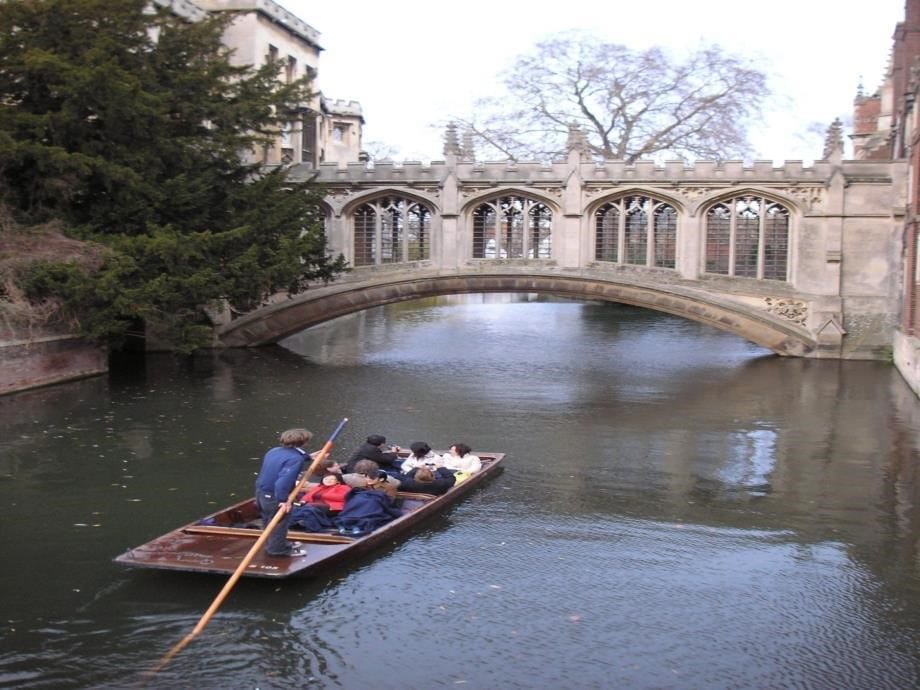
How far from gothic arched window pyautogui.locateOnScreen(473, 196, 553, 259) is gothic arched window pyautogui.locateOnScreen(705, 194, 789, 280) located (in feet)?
13.7

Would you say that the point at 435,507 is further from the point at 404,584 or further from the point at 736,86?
the point at 736,86

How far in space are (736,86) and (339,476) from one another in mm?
28316

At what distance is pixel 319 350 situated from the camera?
92.4ft

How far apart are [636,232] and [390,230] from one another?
20.9ft

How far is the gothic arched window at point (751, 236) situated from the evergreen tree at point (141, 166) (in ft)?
32.5

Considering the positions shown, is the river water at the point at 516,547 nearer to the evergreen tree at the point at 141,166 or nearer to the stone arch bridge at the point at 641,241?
the evergreen tree at the point at 141,166

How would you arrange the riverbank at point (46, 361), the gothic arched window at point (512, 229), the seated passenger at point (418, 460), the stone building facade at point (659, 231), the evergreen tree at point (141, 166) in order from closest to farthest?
the seated passenger at point (418, 460) < the riverbank at point (46, 361) < the evergreen tree at point (141, 166) < the stone building facade at point (659, 231) < the gothic arched window at point (512, 229)

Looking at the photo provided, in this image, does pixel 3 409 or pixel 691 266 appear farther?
pixel 691 266

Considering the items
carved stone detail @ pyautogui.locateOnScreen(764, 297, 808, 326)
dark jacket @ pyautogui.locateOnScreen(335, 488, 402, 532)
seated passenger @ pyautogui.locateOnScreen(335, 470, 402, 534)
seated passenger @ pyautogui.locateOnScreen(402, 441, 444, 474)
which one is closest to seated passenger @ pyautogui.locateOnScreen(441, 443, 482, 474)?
seated passenger @ pyautogui.locateOnScreen(402, 441, 444, 474)

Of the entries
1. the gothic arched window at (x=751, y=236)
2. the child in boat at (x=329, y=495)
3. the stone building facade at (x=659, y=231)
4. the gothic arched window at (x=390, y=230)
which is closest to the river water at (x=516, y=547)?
the child in boat at (x=329, y=495)

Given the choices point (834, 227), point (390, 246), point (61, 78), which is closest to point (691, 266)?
point (834, 227)

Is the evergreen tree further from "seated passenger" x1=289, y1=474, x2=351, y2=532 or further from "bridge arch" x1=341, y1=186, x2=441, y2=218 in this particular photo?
"seated passenger" x1=289, y1=474, x2=351, y2=532

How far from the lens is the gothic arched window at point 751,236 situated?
2519 centimetres

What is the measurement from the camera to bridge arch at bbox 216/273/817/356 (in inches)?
981
